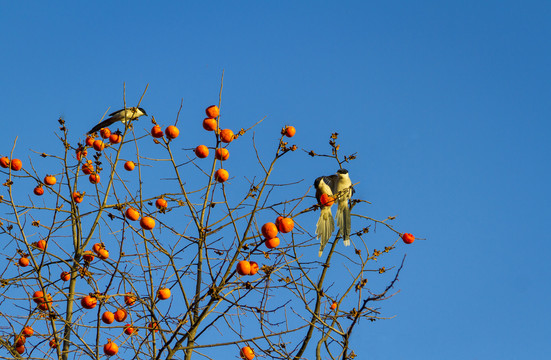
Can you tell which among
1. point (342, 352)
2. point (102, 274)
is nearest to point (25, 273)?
point (102, 274)

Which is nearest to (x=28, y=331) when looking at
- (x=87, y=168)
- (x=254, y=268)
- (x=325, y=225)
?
(x=87, y=168)

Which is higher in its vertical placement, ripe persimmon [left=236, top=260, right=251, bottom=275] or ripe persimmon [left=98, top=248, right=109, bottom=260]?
ripe persimmon [left=98, top=248, right=109, bottom=260]

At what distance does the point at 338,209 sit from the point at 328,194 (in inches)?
12.7

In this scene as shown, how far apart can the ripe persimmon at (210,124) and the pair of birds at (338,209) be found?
924 millimetres

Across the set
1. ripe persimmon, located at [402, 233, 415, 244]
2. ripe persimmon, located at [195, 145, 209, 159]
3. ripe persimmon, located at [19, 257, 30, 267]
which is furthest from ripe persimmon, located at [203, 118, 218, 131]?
ripe persimmon, located at [19, 257, 30, 267]

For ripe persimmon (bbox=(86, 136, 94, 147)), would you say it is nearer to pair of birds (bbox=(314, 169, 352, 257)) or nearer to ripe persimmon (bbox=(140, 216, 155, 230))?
ripe persimmon (bbox=(140, 216, 155, 230))

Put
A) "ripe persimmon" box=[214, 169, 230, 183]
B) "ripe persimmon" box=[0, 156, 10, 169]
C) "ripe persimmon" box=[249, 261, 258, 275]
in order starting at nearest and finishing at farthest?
"ripe persimmon" box=[249, 261, 258, 275] → "ripe persimmon" box=[214, 169, 230, 183] → "ripe persimmon" box=[0, 156, 10, 169]

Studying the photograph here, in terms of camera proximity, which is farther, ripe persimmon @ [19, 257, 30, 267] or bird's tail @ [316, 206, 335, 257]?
bird's tail @ [316, 206, 335, 257]

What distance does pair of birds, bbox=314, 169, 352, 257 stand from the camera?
4133 mm

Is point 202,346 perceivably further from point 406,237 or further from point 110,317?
point 406,237

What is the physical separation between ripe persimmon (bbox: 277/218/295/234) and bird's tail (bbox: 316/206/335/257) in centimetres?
122

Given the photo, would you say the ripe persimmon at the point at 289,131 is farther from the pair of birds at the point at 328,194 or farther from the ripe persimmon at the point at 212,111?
the pair of birds at the point at 328,194

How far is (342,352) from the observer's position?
3186 millimetres

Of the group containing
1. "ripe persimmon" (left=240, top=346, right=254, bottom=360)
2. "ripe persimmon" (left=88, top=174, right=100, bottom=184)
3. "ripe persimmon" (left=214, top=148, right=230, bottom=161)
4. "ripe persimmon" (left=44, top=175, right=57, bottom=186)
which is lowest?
"ripe persimmon" (left=240, top=346, right=254, bottom=360)
